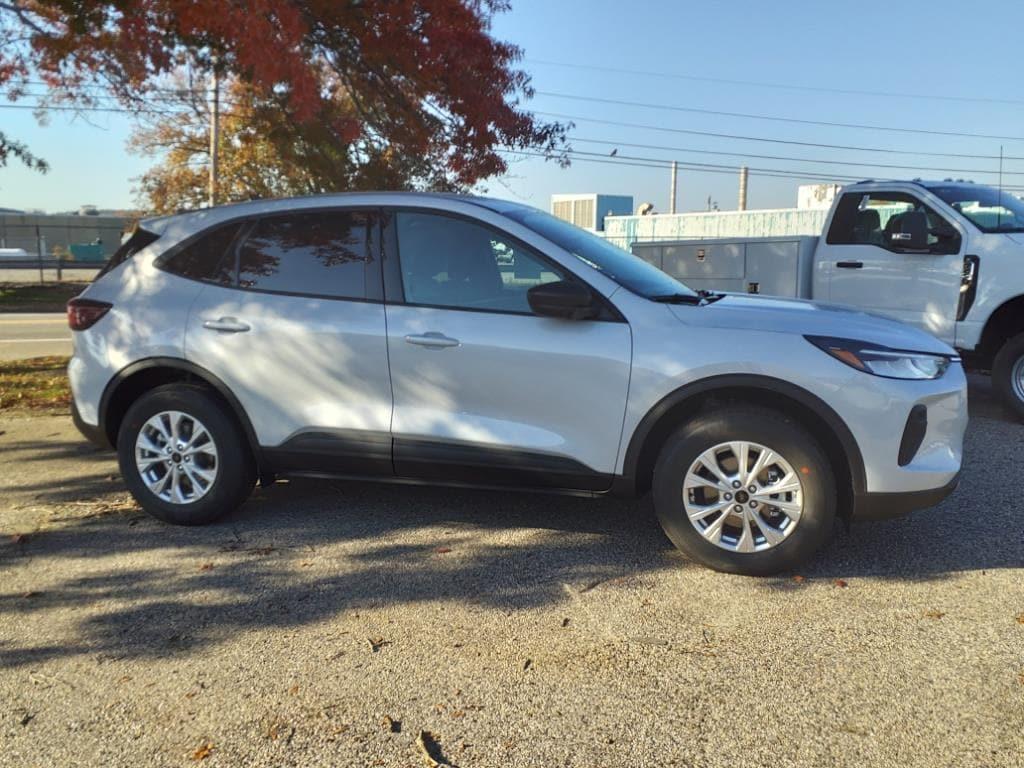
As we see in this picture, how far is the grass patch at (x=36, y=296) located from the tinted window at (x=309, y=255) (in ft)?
51.5

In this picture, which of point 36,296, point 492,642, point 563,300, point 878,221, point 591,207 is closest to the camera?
point 492,642

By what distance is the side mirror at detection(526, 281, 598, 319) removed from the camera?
4328mm

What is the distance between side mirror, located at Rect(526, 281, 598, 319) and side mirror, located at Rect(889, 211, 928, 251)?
474 centimetres

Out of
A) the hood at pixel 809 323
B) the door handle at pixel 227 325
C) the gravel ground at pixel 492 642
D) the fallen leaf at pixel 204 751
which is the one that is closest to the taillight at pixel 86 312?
the door handle at pixel 227 325

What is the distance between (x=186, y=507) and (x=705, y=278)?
580 cm

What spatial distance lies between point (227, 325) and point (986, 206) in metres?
6.57

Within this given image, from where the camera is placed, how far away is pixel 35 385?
31.8 ft

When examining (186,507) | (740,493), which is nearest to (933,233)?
(740,493)

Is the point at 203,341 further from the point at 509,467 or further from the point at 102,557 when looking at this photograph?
the point at 509,467

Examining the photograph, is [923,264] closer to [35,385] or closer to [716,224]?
[35,385]

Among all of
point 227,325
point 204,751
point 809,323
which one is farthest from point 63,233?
point 204,751

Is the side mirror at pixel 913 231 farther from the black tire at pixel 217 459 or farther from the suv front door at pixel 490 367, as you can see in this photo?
the black tire at pixel 217 459

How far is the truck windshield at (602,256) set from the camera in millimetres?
4680

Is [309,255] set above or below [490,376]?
above
